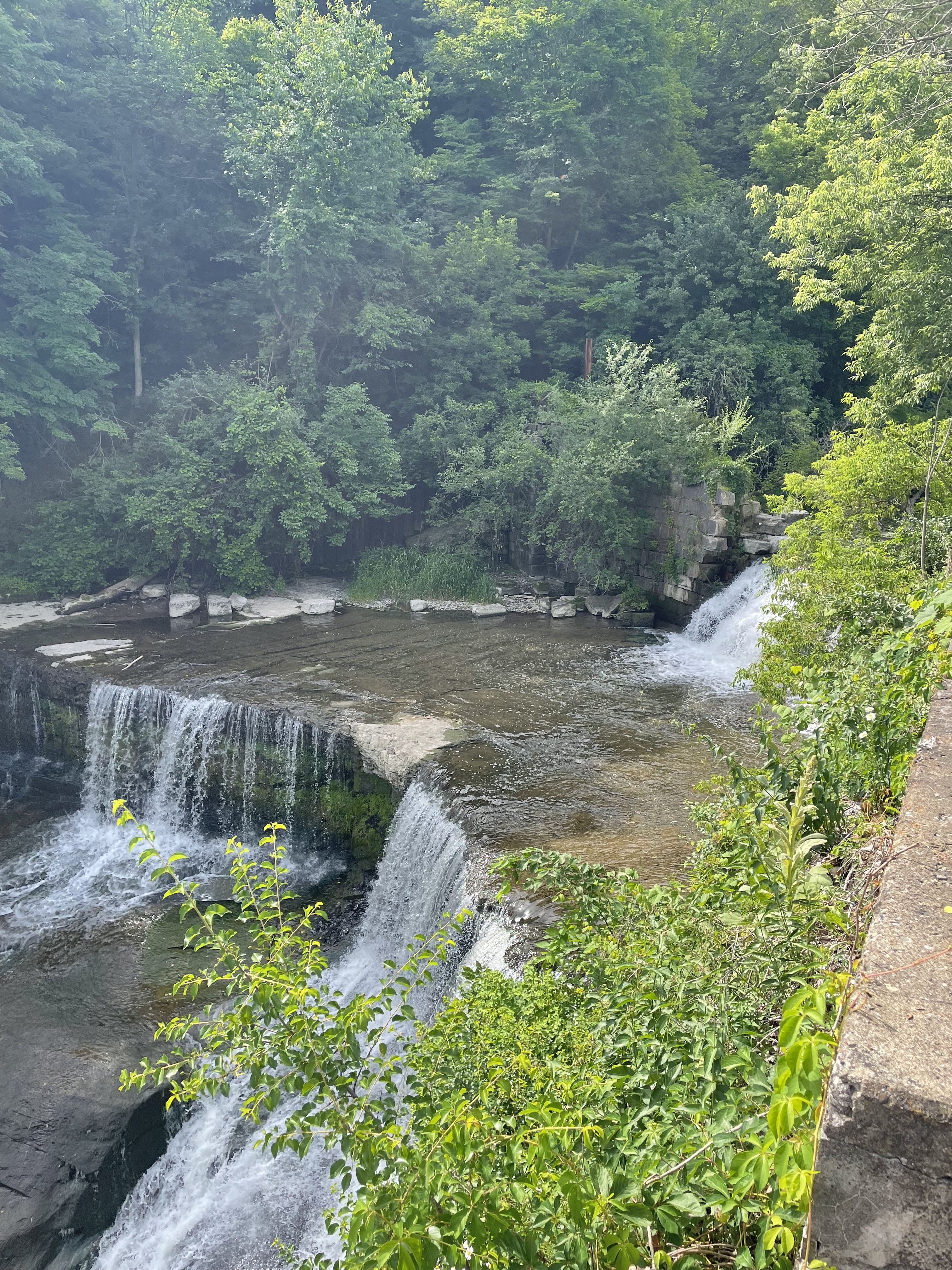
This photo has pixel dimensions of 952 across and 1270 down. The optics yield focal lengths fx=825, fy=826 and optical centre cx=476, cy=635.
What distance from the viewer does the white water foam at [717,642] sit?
995 cm

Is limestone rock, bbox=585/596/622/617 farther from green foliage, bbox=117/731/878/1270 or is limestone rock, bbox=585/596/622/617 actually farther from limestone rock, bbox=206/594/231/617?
green foliage, bbox=117/731/878/1270

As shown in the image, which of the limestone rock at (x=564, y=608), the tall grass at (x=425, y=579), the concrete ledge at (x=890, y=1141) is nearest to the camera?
the concrete ledge at (x=890, y=1141)

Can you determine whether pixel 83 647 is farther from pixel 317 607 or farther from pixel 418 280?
pixel 418 280

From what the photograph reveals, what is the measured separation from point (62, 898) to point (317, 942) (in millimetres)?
6152

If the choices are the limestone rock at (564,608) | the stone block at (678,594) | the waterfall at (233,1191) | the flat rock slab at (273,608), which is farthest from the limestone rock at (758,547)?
the waterfall at (233,1191)

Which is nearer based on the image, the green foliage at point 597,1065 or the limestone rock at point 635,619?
the green foliage at point 597,1065

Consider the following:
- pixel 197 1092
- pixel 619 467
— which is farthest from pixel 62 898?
pixel 619 467

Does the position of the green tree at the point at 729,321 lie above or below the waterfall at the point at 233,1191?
above

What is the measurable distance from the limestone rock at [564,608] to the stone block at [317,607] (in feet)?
7.33

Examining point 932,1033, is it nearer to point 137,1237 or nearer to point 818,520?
point 137,1237

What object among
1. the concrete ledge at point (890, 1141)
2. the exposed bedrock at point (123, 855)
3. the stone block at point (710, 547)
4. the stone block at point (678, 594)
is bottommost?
the exposed bedrock at point (123, 855)

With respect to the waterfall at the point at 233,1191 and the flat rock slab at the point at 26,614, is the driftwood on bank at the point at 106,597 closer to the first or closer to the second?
the flat rock slab at the point at 26,614

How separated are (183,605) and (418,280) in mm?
7752

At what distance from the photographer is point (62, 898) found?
25.0ft
